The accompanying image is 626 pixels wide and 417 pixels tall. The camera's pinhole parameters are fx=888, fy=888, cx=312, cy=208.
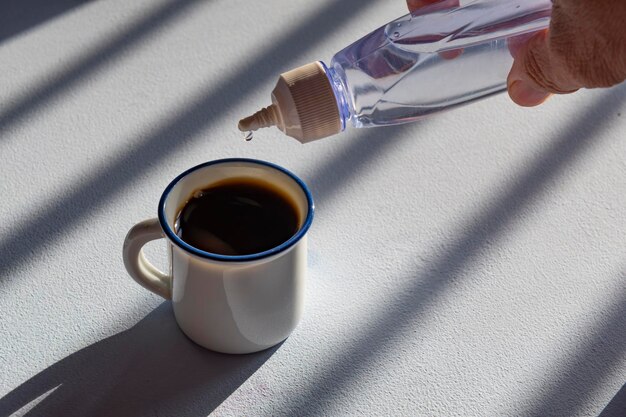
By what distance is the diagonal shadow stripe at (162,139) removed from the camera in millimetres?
675

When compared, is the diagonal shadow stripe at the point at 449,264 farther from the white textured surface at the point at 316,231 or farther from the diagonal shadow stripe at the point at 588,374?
the diagonal shadow stripe at the point at 588,374

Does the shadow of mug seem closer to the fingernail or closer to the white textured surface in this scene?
the white textured surface

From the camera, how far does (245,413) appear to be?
0.56 metres

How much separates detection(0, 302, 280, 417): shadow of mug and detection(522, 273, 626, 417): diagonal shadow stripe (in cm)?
18

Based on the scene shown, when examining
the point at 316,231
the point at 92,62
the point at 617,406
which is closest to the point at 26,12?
the point at 92,62

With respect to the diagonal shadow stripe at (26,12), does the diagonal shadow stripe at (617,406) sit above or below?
below

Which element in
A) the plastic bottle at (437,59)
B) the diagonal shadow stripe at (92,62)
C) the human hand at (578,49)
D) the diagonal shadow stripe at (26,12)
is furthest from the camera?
the diagonal shadow stripe at (26,12)

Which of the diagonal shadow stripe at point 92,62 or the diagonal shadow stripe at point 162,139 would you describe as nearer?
the diagonal shadow stripe at point 162,139

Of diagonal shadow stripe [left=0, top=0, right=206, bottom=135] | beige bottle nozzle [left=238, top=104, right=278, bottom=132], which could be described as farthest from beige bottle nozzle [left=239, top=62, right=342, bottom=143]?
diagonal shadow stripe [left=0, top=0, right=206, bottom=135]

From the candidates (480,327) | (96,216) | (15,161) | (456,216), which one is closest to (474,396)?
(480,327)

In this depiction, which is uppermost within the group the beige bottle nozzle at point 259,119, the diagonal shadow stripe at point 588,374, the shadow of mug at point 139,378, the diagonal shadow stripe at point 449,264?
the beige bottle nozzle at point 259,119

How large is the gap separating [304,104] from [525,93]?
0.15 meters

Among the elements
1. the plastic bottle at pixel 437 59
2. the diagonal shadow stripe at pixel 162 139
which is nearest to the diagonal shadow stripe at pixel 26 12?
the diagonal shadow stripe at pixel 162 139

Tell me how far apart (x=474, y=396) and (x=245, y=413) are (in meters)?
0.15
